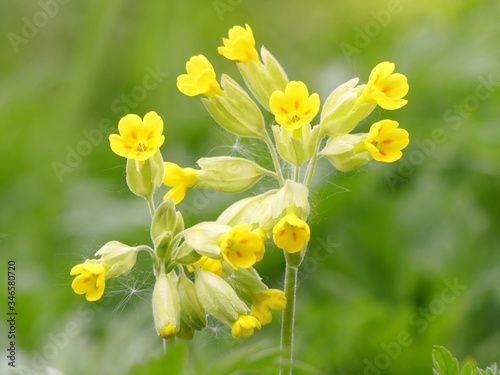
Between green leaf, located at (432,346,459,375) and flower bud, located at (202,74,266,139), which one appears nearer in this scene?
green leaf, located at (432,346,459,375)

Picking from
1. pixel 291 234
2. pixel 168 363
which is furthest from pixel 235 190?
pixel 168 363

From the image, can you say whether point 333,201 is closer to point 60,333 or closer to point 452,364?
point 60,333

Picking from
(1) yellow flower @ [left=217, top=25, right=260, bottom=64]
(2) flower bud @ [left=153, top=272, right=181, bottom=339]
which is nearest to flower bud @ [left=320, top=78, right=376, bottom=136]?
(1) yellow flower @ [left=217, top=25, right=260, bottom=64]

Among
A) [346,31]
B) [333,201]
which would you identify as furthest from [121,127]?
[346,31]

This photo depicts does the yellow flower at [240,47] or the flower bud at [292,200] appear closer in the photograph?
the flower bud at [292,200]

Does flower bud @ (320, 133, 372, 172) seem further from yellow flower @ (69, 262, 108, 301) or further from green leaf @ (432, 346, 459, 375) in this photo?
yellow flower @ (69, 262, 108, 301)

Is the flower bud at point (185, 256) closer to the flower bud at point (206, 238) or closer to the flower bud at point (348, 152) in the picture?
the flower bud at point (206, 238)

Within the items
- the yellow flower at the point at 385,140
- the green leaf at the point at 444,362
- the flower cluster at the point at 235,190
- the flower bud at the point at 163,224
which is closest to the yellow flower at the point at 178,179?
the flower cluster at the point at 235,190
